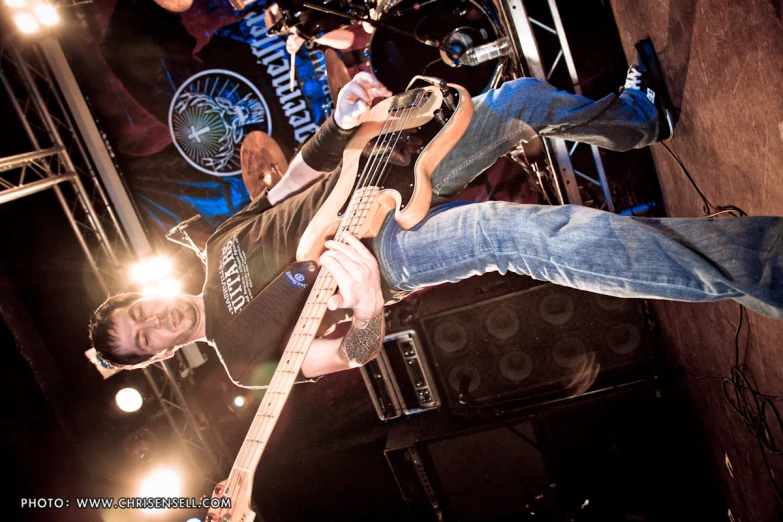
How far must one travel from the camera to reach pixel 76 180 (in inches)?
219

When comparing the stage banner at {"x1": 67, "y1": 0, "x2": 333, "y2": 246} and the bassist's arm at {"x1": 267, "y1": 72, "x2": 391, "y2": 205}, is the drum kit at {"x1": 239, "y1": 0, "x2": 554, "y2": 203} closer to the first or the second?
the stage banner at {"x1": 67, "y1": 0, "x2": 333, "y2": 246}

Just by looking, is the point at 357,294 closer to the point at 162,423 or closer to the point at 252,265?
the point at 252,265

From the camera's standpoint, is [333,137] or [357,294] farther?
[333,137]

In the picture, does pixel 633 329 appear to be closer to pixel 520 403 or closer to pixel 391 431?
pixel 520 403

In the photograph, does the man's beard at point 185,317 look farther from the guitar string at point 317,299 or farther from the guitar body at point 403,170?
the guitar string at point 317,299

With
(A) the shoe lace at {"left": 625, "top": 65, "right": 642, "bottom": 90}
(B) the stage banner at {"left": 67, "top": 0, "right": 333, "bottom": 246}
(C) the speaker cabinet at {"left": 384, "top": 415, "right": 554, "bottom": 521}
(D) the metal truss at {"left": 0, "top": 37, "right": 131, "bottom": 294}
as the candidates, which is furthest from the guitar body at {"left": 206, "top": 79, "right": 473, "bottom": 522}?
(D) the metal truss at {"left": 0, "top": 37, "right": 131, "bottom": 294}

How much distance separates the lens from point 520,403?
12.2 feet

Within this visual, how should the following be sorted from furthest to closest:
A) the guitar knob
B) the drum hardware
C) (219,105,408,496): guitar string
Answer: the drum hardware, the guitar knob, (219,105,408,496): guitar string

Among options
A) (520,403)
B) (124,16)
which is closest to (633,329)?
(520,403)

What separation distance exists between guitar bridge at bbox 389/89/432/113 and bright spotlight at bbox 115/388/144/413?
4812 mm

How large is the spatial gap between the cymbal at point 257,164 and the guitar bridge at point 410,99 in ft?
8.46

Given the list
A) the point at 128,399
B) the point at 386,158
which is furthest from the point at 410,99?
the point at 128,399

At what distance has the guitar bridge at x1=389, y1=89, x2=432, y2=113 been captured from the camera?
7.32ft

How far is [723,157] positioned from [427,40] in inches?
90.1
